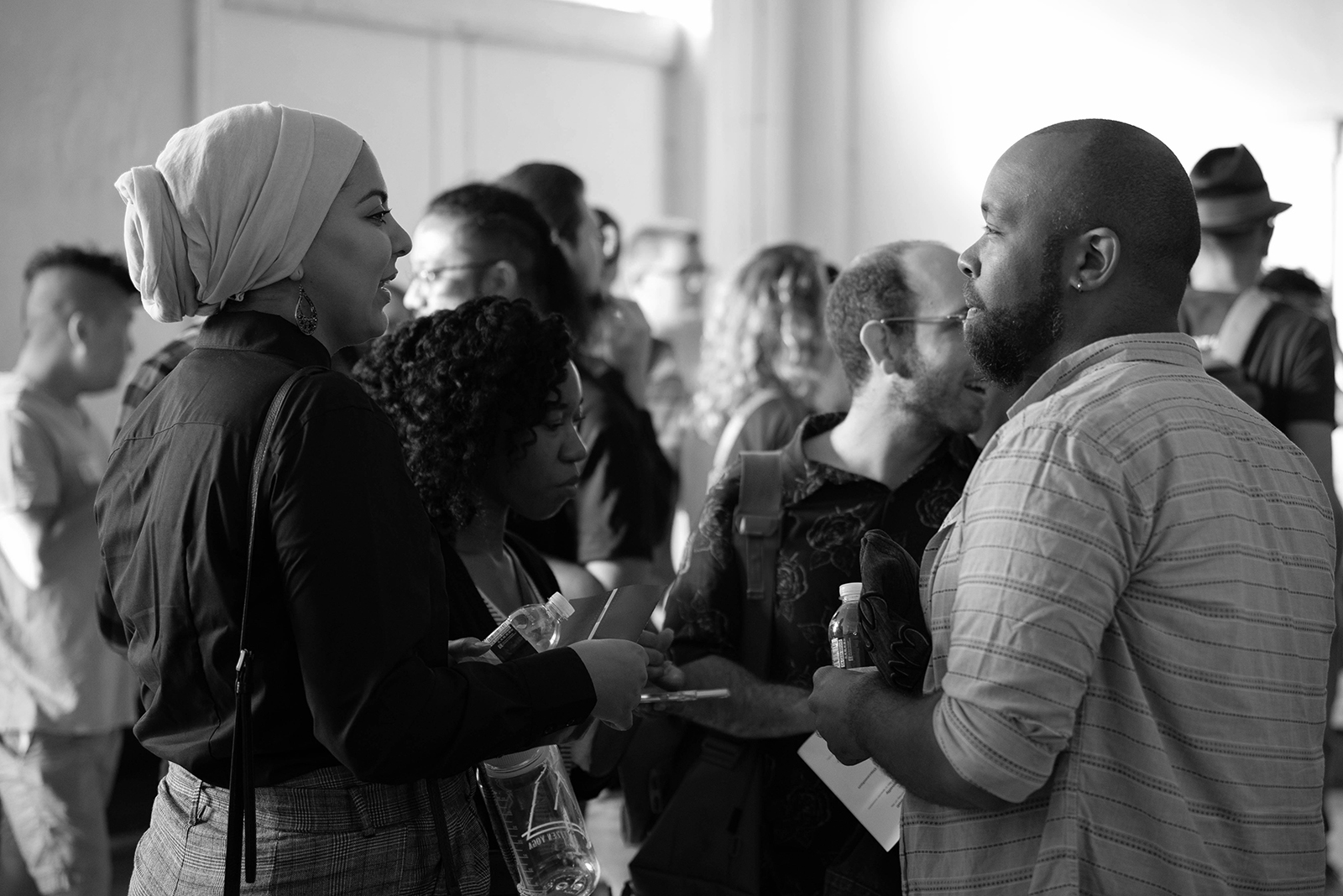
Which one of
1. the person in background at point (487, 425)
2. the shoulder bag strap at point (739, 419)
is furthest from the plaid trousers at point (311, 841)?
the shoulder bag strap at point (739, 419)

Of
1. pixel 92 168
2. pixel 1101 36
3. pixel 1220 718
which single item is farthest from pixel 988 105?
pixel 1220 718

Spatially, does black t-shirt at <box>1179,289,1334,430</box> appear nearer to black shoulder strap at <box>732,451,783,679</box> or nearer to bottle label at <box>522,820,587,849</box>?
black shoulder strap at <box>732,451,783,679</box>

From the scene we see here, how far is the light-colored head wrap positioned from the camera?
145cm

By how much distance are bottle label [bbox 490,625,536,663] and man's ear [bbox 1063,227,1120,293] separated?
79 cm

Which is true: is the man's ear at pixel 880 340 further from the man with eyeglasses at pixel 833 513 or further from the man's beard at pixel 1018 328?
the man's beard at pixel 1018 328

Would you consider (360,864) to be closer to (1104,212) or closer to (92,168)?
(1104,212)

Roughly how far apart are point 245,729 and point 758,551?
3.20 feet

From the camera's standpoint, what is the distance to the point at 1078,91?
7.03 metres

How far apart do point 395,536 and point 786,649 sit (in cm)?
92

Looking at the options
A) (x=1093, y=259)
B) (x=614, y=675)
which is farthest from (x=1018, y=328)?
(x=614, y=675)

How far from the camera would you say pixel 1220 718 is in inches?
52.9

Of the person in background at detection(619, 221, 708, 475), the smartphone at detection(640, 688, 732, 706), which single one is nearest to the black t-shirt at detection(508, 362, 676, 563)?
the smartphone at detection(640, 688, 732, 706)

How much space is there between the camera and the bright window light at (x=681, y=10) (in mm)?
7648

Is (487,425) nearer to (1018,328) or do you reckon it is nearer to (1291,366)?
(1018,328)
